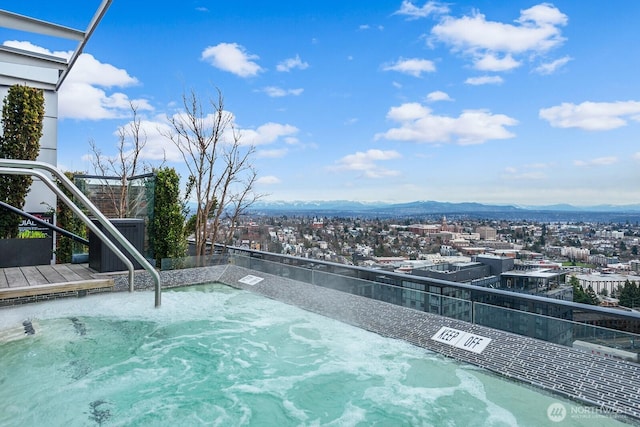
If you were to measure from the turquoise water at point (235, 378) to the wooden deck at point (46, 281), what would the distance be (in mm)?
225

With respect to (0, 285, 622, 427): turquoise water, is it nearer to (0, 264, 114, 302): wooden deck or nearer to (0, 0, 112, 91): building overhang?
(0, 264, 114, 302): wooden deck

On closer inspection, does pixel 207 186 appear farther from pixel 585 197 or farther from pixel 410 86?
pixel 585 197

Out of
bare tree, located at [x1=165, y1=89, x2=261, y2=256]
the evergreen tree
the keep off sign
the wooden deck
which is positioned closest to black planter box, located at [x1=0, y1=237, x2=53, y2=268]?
the wooden deck

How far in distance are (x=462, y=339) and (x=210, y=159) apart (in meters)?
7.19

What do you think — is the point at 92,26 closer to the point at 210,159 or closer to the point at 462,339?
the point at 210,159

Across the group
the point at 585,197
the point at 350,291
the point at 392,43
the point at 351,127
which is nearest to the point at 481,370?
the point at 350,291

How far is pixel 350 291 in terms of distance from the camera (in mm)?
5137

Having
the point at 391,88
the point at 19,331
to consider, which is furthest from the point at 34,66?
the point at 391,88

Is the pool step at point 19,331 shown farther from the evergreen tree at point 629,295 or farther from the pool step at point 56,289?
the evergreen tree at point 629,295

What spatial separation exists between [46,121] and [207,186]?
4.72 meters

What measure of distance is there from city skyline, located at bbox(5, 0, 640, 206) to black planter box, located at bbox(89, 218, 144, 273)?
1.87 metres

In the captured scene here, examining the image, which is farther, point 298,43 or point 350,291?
point 298,43

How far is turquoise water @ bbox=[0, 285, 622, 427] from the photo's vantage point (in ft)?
9.43

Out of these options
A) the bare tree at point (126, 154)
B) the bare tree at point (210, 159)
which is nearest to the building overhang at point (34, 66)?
the bare tree at point (126, 154)
